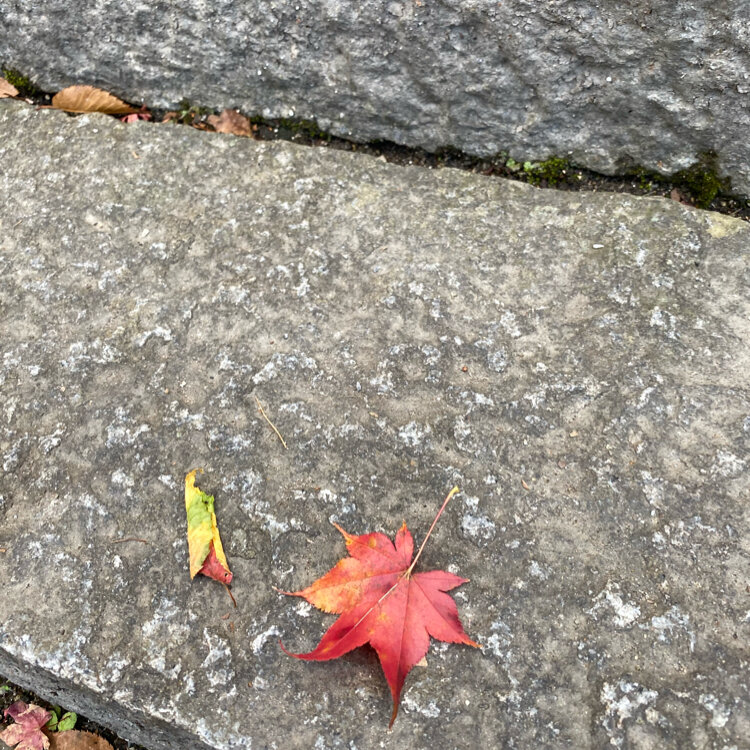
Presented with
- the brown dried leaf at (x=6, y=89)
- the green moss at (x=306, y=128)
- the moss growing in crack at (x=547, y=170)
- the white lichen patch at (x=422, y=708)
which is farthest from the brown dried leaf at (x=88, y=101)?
the white lichen patch at (x=422, y=708)

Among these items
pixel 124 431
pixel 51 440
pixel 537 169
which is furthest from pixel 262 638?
pixel 537 169

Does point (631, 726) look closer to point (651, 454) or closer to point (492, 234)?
point (651, 454)

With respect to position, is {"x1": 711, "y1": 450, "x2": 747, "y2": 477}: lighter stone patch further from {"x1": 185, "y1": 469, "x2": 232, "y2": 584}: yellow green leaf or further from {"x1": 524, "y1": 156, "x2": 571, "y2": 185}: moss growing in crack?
{"x1": 185, "y1": 469, "x2": 232, "y2": 584}: yellow green leaf

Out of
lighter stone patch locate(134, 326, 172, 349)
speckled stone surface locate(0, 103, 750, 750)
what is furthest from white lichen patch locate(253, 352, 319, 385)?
lighter stone patch locate(134, 326, 172, 349)

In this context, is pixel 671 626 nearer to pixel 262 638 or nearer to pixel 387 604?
pixel 387 604

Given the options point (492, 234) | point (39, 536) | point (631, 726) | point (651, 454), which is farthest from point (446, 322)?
point (39, 536)
